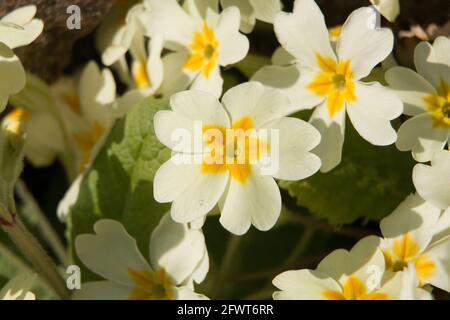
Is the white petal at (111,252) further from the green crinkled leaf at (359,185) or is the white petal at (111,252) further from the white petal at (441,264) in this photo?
the white petal at (441,264)

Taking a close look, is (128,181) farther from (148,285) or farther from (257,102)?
(257,102)

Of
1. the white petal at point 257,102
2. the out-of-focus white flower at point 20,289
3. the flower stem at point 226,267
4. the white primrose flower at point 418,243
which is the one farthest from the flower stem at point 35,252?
the white primrose flower at point 418,243

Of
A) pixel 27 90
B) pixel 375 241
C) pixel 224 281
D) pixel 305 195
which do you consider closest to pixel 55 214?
pixel 27 90

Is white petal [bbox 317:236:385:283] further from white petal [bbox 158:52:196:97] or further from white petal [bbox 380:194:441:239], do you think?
white petal [bbox 158:52:196:97]

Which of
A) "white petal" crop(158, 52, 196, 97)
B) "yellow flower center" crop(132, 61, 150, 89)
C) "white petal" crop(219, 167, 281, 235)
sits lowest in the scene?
"yellow flower center" crop(132, 61, 150, 89)

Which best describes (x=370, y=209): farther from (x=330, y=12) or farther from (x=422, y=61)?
(x=330, y=12)

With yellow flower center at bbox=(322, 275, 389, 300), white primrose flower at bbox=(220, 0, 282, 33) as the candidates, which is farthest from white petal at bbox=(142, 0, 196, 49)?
yellow flower center at bbox=(322, 275, 389, 300)

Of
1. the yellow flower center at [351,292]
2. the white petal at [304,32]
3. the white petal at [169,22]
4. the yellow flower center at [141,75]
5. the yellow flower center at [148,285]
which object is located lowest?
the yellow flower center at [148,285]
